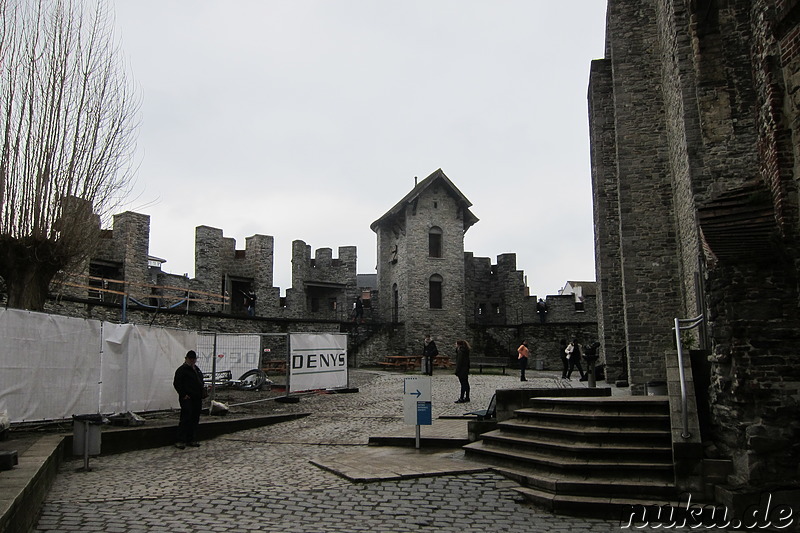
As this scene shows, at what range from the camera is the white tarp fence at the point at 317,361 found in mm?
16234

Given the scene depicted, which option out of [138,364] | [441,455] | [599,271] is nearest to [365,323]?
[599,271]

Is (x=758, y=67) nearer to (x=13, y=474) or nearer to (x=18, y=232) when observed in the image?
(x=13, y=474)

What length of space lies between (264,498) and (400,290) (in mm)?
30653

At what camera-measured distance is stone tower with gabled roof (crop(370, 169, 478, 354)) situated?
1411 inches

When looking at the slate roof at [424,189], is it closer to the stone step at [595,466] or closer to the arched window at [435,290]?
the arched window at [435,290]

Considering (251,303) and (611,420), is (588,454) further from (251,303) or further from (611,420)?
(251,303)

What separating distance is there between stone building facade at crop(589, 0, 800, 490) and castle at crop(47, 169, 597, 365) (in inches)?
651

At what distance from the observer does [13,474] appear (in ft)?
18.4

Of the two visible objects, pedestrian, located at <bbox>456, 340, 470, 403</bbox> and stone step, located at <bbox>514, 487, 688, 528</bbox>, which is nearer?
stone step, located at <bbox>514, 487, 688, 528</bbox>

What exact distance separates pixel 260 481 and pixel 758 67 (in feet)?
23.3

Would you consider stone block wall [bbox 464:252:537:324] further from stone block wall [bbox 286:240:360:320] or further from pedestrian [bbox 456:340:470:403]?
pedestrian [bbox 456:340:470:403]

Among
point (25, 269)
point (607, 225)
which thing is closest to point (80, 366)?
point (25, 269)

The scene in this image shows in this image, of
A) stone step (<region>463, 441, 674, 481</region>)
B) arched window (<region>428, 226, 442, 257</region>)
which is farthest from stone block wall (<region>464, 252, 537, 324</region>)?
stone step (<region>463, 441, 674, 481</region>)

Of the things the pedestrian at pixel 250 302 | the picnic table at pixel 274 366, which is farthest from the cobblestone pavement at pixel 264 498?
the pedestrian at pixel 250 302
